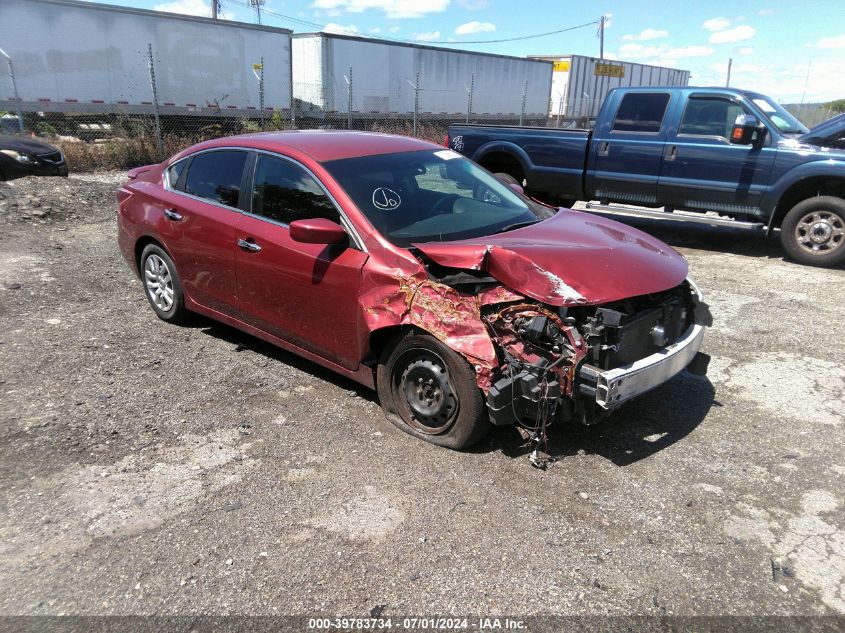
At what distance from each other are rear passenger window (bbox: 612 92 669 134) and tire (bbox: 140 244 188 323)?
661 centimetres

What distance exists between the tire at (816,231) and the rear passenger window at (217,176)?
6.73 m

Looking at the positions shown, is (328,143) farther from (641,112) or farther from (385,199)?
(641,112)

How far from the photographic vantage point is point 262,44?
1941cm

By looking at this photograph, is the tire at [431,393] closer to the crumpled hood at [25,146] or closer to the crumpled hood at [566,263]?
the crumpled hood at [566,263]

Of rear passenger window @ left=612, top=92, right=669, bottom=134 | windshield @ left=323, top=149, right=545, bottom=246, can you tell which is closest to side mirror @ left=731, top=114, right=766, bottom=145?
rear passenger window @ left=612, top=92, right=669, bottom=134

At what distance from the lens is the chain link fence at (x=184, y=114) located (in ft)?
50.0

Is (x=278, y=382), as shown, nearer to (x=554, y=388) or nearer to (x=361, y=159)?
(x=361, y=159)

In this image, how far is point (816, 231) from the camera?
7590mm

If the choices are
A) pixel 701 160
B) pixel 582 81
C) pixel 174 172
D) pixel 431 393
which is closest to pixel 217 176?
pixel 174 172

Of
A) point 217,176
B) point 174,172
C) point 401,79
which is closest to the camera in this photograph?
point 217,176

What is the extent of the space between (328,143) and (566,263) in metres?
2.01

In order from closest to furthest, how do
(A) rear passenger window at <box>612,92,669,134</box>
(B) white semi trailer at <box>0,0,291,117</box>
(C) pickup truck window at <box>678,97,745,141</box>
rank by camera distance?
(C) pickup truck window at <box>678,97,745,141</box>, (A) rear passenger window at <box>612,92,669,134</box>, (B) white semi trailer at <box>0,0,291,117</box>

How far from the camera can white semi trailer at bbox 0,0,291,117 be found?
50.9 feet

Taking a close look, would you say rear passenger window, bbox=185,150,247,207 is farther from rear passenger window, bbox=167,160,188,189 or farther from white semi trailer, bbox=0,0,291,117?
white semi trailer, bbox=0,0,291,117
